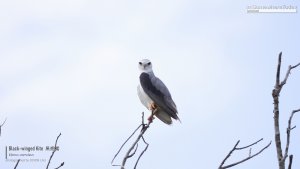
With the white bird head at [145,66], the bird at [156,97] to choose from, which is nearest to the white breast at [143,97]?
the bird at [156,97]

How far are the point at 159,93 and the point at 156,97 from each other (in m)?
0.18

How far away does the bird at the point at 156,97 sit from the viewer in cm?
1095

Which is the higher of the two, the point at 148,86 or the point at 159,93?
the point at 148,86

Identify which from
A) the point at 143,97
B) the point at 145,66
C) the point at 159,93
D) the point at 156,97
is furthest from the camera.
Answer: the point at 145,66

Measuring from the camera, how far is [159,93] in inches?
445

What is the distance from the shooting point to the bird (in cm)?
1095

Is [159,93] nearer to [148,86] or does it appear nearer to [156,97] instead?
[156,97]

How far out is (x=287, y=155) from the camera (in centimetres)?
309

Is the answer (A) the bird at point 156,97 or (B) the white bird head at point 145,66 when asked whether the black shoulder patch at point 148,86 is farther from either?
(B) the white bird head at point 145,66

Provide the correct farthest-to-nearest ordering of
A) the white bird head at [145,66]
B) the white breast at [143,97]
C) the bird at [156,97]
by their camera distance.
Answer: the white bird head at [145,66] → the white breast at [143,97] → the bird at [156,97]

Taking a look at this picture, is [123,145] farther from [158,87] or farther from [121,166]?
[158,87]

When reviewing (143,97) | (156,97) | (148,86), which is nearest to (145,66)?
(148,86)

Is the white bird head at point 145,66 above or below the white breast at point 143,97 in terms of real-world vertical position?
above

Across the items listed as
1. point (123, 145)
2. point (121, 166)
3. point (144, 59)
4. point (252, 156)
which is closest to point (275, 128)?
point (252, 156)
